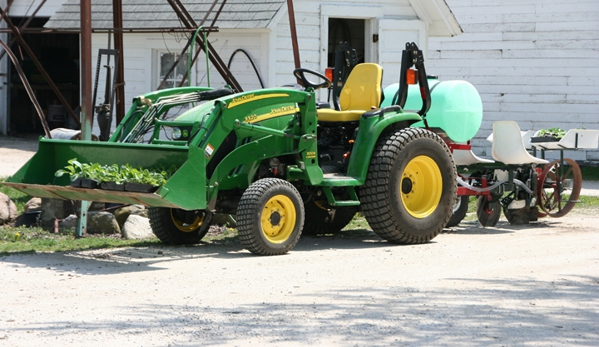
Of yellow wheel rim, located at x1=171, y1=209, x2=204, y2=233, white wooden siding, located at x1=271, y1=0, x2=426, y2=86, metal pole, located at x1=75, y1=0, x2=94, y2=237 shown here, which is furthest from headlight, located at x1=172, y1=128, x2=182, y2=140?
white wooden siding, located at x1=271, y1=0, x2=426, y2=86

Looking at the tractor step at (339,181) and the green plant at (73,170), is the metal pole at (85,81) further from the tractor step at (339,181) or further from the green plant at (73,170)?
the tractor step at (339,181)

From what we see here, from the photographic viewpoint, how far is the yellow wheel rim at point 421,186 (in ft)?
34.7

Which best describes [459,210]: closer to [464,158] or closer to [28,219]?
[464,158]

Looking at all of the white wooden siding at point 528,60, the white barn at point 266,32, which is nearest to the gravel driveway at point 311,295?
the white barn at point 266,32

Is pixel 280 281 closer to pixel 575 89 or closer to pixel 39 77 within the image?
pixel 575 89

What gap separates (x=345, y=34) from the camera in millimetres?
21391

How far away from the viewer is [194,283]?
26.0ft

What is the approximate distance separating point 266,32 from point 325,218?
21.3ft

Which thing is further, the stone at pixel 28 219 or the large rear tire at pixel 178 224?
the stone at pixel 28 219

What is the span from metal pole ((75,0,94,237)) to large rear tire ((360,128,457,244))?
3039 mm

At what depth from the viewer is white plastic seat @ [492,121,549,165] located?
12.0 meters

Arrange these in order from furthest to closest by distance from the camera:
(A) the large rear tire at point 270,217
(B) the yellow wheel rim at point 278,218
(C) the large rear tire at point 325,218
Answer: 1. (C) the large rear tire at point 325,218
2. (B) the yellow wheel rim at point 278,218
3. (A) the large rear tire at point 270,217

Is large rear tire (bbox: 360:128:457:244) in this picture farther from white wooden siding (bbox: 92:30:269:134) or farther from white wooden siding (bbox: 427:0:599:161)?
white wooden siding (bbox: 427:0:599:161)

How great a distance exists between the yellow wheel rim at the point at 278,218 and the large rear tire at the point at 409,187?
1.01m
